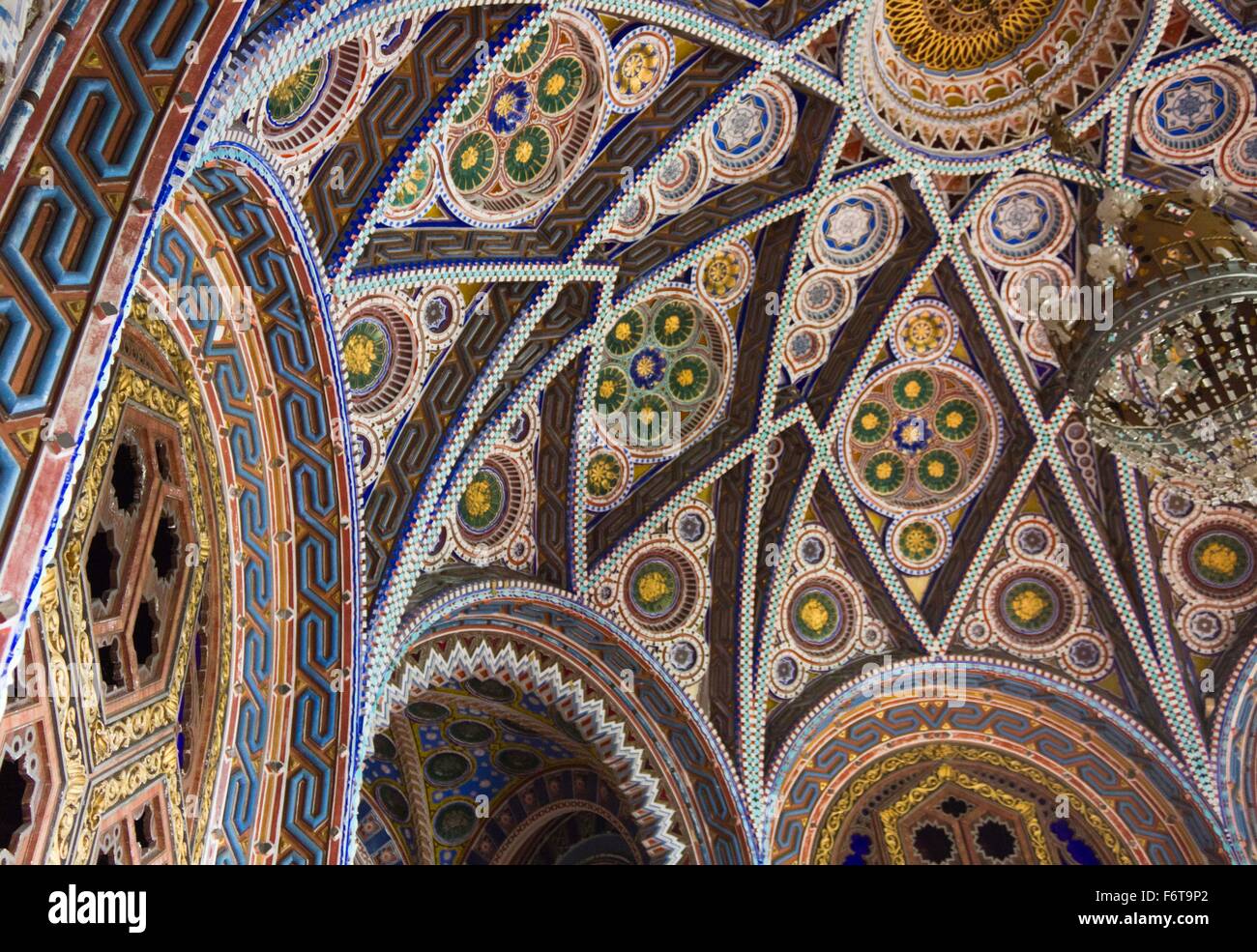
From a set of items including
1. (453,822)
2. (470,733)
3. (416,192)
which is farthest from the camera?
(453,822)

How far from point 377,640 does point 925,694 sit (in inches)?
244

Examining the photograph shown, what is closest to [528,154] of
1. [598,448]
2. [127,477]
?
[598,448]

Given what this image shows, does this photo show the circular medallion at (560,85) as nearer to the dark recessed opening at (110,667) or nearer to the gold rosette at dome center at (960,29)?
the gold rosette at dome center at (960,29)

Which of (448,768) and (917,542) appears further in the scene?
(917,542)

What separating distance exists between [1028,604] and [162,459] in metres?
8.80

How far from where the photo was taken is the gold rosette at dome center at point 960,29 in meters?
9.45

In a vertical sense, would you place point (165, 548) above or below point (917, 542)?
below

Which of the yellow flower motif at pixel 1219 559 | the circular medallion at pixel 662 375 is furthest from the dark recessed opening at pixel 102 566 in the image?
the yellow flower motif at pixel 1219 559

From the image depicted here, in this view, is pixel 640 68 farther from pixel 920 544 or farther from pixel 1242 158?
pixel 920 544

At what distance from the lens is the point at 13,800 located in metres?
5.29

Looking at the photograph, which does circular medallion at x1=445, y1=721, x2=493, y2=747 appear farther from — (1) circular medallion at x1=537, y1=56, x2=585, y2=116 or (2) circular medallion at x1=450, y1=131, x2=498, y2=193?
(1) circular medallion at x1=537, y1=56, x2=585, y2=116

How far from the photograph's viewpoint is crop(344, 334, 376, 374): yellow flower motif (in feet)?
25.1

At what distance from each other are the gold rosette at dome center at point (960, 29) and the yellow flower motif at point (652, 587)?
5.23 m
